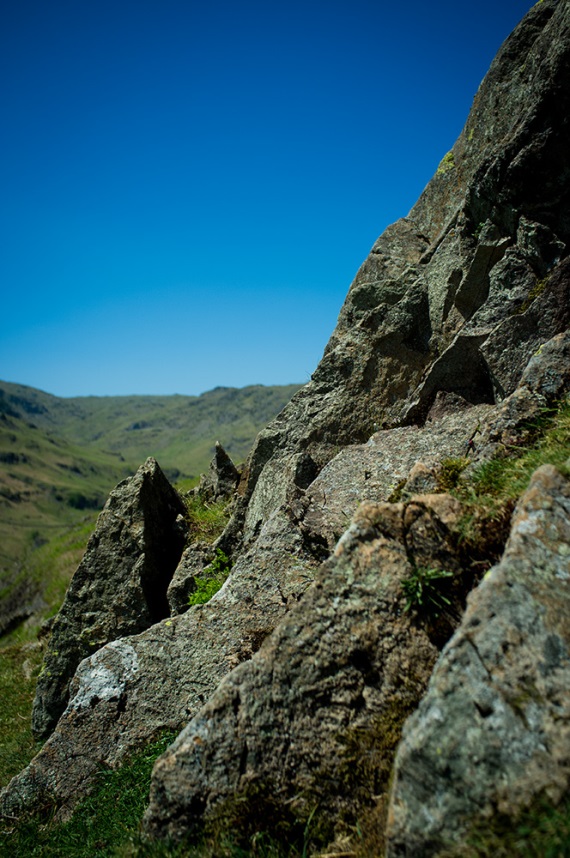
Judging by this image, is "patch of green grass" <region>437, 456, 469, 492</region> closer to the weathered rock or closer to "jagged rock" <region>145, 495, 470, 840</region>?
"jagged rock" <region>145, 495, 470, 840</region>

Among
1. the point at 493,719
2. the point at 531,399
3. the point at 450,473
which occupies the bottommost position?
the point at 493,719

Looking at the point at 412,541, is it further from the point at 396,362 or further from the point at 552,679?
the point at 396,362

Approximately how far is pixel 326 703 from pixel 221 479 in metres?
12.5

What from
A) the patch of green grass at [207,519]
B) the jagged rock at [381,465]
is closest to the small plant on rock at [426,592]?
the jagged rock at [381,465]

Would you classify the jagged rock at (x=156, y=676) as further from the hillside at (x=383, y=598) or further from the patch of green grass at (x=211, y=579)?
the patch of green grass at (x=211, y=579)

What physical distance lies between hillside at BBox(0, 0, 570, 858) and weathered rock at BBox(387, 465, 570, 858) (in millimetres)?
18

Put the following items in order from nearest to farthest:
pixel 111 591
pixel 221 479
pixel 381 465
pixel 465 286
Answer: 1. pixel 381 465
2. pixel 465 286
3. pixel 111 591
4. pixel 221 479

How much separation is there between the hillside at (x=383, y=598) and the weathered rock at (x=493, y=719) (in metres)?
0.02

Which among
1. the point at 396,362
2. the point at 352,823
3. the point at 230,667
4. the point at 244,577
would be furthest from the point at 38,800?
the point at 396,362

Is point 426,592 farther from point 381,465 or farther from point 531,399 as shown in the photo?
point 381,465

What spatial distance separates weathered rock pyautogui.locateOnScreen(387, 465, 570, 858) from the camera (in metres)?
3.96

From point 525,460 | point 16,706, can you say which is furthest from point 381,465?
point 16,706

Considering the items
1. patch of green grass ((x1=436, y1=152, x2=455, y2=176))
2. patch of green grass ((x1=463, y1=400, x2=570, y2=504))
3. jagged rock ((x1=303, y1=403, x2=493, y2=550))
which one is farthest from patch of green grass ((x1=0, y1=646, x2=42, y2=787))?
patch of green grass ((x1=436, y1=152, x2=455, y2=176))

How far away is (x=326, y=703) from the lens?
583cm
